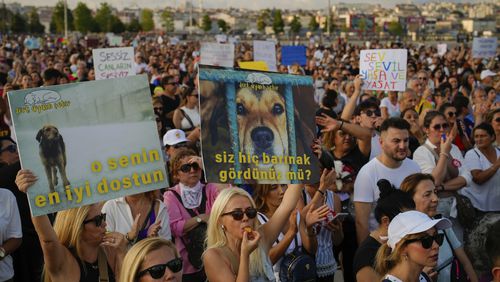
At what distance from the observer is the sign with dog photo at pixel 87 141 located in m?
3.41

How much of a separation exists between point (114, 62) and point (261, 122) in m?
7.55

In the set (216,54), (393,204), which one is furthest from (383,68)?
(393,204)

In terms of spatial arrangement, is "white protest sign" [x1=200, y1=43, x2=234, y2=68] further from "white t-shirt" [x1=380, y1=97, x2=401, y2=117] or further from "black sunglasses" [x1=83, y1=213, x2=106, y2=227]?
"black sunglasses" [x1=83, y1=213, x2=106, y2=227]

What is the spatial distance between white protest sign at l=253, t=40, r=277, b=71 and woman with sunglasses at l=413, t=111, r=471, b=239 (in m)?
8.32

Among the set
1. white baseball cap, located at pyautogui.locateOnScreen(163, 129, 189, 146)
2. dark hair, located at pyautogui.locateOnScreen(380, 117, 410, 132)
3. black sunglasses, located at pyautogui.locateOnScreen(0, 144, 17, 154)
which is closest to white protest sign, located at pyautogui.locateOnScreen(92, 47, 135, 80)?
white baseball cap, located at pyautogui.locateOnScreen(163, 129, 189, 146)

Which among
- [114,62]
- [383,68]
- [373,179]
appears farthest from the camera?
[114,62]

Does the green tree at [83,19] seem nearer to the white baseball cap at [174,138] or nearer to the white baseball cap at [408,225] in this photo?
the white baseball cap at [174,138]

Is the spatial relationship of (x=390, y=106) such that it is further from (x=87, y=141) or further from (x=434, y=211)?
(x=87, y=141)

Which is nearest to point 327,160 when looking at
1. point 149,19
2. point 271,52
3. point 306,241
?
point 306,241

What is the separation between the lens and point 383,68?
9.28 metres

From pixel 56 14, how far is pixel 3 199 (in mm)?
91250

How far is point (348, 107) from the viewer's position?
21.4ft

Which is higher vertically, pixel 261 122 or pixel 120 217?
pixel 261 122

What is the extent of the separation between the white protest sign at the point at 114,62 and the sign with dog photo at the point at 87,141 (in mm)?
7273
